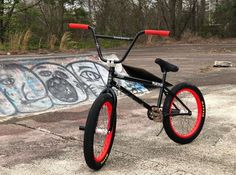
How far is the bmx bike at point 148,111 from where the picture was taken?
3982 millimetres

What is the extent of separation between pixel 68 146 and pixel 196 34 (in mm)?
27771

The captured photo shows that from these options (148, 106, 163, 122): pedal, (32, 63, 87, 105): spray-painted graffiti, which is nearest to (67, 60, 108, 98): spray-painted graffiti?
(32, 63, 87, 105): spray-painted graffiti

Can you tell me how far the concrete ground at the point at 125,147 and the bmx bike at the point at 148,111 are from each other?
17 centimetres

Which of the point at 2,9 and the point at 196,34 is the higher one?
the point at 2,9

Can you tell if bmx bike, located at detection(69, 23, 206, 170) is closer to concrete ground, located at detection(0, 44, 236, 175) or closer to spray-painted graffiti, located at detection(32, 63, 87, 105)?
concrete ground, located at detection(0, 44, 236, 175)

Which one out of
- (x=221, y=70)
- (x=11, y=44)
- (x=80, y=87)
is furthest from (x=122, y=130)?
(x=11, y=44)

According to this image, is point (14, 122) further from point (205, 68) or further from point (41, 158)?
point (205, 68)

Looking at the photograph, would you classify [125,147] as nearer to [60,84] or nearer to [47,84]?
[47,84]

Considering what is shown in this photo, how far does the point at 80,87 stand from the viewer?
794cm

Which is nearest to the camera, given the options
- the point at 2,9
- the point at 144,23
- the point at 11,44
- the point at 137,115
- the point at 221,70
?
the point at 137,115

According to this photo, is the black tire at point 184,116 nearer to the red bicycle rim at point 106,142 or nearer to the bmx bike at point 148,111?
the bmx bike at point 148,111

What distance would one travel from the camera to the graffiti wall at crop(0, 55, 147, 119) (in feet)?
22.1

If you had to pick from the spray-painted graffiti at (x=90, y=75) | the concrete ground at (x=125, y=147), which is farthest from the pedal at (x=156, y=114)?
the spray-painted graffiti at (x=90, y=75)

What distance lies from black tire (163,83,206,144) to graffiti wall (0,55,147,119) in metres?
2.57
